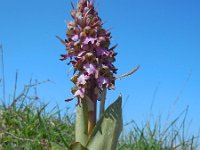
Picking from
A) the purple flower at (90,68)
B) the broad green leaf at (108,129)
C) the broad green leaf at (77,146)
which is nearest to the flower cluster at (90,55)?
the purple flower at (90,68)

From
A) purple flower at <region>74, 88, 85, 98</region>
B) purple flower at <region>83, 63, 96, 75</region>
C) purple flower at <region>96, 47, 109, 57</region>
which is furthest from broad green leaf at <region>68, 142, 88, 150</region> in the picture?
purple flower at <region>96, 47, 109, 57</region>

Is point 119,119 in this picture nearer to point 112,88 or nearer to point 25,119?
point 112,88

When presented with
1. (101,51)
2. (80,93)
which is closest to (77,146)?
(80,93)

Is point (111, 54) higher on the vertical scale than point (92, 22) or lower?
lower

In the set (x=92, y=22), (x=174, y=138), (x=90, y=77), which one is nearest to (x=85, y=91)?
(x=90, y=77)

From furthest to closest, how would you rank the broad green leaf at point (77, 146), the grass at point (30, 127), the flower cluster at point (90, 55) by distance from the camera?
the grass at point (30, 127) < the flower cluster at point (90, 55) < the broad green leaf at point (77, 146)

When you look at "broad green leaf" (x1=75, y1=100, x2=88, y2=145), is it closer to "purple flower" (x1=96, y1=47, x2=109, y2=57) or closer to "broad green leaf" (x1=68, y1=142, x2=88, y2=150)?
"broad green leaf" (x1=68, y1=142, x2=88, y2=150)

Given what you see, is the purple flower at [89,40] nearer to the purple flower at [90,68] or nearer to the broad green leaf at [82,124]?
the purple flower at [90,68]
